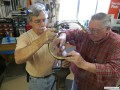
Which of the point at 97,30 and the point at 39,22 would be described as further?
the point at 39,22

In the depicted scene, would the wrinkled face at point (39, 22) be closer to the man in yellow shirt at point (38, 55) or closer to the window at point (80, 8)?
the man in yellow shirt at point (38, 55)

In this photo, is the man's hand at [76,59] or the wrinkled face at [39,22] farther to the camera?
the wrinkled face at [39,22]

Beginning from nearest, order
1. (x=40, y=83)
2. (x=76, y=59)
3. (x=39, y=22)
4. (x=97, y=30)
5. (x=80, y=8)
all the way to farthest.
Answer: (x=76, y=59) → (x=97, y=30) → (x=39, y=22) → (x=40, y=83) → (x=80, y=8)

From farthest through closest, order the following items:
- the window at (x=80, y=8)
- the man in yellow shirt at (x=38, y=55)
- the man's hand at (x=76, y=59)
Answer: the window at (x=80, y=8) → the man in yellow shirt at (x=38, y=55) → the man's hand at (x=76, y=59)

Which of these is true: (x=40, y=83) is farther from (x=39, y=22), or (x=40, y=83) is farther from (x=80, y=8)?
(x=80, y=8)

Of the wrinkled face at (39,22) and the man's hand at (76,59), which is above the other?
the wrinkled face at (39,22)

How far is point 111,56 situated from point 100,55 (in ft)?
0.34

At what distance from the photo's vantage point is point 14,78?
8.66ft

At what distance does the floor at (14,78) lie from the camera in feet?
7.99

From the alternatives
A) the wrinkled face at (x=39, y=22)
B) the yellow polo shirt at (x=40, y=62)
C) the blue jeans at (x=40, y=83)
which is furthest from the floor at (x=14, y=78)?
the wrinkled face at (x=39, y=22)

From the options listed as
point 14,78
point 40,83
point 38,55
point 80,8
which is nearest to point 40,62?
point 38,55

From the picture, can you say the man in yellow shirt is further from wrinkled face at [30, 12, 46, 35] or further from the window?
the window

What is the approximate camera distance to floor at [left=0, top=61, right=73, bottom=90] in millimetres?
2436

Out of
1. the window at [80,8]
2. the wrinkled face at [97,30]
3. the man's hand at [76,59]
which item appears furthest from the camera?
the window at [80,8]
